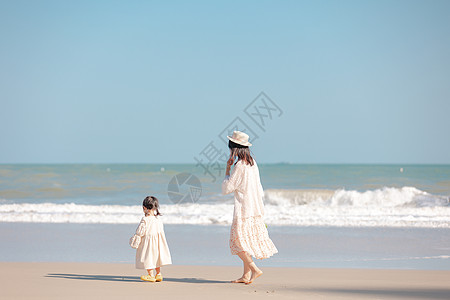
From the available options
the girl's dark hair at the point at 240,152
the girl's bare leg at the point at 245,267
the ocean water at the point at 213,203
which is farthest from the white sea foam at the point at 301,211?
the girl's dark hair at the point at 240,152

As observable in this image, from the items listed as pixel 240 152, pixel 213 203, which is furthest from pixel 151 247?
pixel 213 203

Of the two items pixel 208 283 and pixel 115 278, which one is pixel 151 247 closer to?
pixel 115 278

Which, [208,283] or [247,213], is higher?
[247,213]

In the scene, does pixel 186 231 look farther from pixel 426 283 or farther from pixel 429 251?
pixel 426 283

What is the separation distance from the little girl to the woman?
816 mm

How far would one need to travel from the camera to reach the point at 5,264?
22.9ft

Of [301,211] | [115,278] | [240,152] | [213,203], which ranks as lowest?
[115,278]

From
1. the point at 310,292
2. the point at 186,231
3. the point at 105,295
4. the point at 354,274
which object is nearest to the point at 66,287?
the point at 105,295

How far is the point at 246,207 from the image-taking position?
18.7ft

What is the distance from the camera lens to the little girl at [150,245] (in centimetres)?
584

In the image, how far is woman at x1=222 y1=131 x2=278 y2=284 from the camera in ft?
18.5

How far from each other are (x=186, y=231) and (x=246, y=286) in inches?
212

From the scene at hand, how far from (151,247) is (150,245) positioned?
25 mm

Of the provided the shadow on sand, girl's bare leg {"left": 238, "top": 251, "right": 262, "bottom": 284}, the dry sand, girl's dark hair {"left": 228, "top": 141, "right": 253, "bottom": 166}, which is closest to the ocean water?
the dry sand
